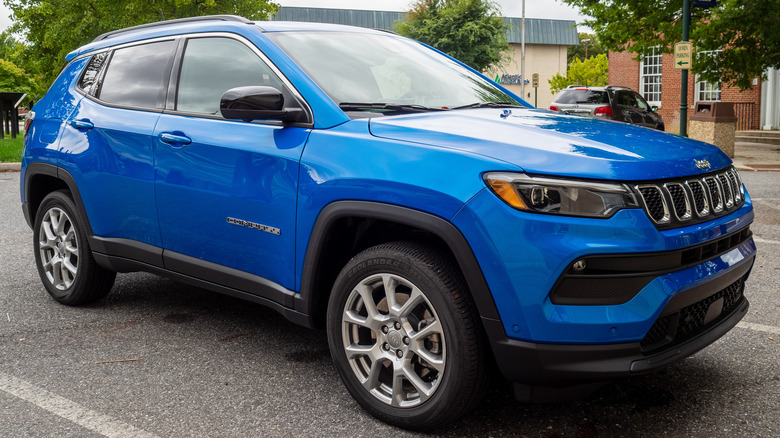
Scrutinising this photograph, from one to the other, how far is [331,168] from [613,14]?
20353 mm

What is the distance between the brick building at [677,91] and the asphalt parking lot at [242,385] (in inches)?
965


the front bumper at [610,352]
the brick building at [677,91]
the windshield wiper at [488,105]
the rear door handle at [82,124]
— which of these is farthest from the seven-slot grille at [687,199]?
the brick building at [677,91]

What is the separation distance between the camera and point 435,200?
9.24 feet

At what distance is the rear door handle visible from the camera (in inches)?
180

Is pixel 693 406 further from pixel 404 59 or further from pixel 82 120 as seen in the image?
pixel 82 120

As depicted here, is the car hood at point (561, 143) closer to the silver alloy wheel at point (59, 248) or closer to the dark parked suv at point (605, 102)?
the silver alloy wheel at point (59, 248)

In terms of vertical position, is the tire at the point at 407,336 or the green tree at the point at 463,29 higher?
the green tree at the point at 463,29

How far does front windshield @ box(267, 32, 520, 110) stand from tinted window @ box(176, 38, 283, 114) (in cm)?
19

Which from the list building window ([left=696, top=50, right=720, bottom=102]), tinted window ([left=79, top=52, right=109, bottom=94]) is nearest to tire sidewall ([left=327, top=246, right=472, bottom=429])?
tinted window ([left=79, top=52, right=109, bottom=94])

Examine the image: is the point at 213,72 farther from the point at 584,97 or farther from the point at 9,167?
the point at 584,97

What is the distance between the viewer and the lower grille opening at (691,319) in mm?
2779

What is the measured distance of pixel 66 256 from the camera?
4.96 m

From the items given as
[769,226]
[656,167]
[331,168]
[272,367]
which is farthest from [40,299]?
[769,226]

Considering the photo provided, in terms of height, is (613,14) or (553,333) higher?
(613,14)
